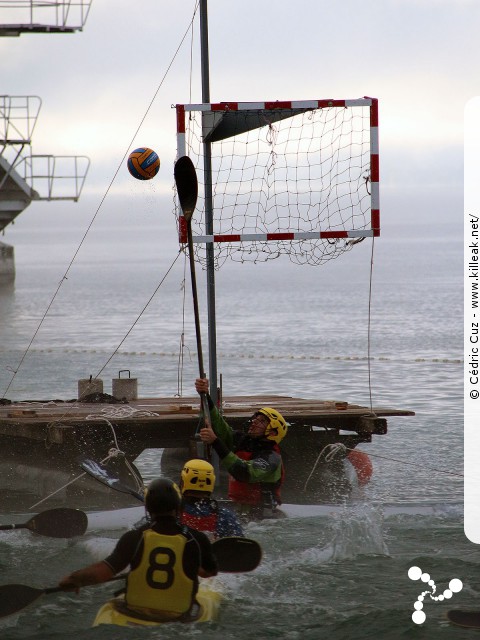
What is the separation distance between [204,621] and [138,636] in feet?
1.88

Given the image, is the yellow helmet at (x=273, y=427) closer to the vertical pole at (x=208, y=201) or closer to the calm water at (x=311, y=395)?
the calm water at (x=311, y=395)

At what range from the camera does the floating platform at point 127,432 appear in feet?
40.3

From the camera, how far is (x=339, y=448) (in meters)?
12.7

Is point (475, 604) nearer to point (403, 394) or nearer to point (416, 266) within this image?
point (403, 394)

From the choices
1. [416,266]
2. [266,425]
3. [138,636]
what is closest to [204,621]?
[138,636]

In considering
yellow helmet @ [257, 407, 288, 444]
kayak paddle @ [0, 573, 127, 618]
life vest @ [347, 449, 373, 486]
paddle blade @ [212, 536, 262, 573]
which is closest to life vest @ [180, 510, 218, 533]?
paddle blade @ [212, 536, 262, 573]

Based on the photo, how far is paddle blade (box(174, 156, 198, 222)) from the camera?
1020 cm

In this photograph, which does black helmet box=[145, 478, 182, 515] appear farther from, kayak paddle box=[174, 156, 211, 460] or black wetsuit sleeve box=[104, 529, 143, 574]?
kayak paddle box=[174, 156, 211, 460]

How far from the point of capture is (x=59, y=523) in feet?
32.6

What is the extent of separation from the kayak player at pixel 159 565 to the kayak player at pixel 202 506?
114 centimetres

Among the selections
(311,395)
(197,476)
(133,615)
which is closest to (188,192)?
(197,476)

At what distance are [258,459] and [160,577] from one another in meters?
3.24

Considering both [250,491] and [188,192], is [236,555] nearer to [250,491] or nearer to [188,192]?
[250,491]

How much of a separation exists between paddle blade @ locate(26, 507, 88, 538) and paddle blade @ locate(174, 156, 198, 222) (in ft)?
9.35
